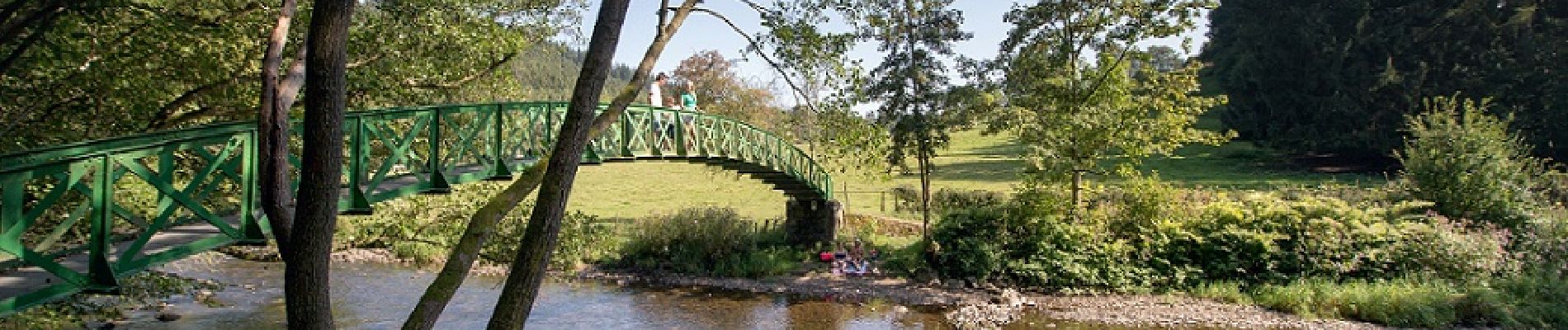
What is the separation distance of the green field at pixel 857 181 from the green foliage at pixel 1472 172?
727cm

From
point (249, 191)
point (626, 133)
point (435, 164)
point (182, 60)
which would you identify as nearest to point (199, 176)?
point (249, 191)

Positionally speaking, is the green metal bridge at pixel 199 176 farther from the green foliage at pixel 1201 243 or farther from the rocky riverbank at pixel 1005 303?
the green foliage at pixel 1201 243

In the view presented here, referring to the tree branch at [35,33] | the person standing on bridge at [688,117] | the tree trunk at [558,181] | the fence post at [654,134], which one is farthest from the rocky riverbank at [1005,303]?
the tree branch at [35,33]

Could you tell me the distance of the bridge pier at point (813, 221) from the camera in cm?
2258

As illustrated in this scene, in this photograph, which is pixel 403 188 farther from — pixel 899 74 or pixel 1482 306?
pixel 1482 306

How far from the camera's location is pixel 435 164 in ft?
34.6

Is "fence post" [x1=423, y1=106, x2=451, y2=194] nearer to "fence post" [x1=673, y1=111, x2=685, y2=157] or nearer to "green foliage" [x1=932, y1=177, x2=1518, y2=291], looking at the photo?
"fence post" [x1=673, y1=111, x2=685, y2=157]

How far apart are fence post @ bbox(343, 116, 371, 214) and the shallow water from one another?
631cm

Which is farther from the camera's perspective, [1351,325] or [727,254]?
[727,254]

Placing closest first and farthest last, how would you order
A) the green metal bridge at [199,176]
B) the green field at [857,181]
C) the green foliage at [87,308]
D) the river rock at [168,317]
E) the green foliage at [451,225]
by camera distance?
the green metal bridge at [199,176] → the green foliage at [87,308] → the river rock at [168,317] → the green foliage at [451,225] → the green field at [857,181]

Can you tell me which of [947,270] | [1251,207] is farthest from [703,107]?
[1251,207]

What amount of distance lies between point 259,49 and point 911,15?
12.5m

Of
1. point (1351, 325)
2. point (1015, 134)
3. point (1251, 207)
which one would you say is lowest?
point (1351, 325)

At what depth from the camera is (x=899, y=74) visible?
2073 cm
